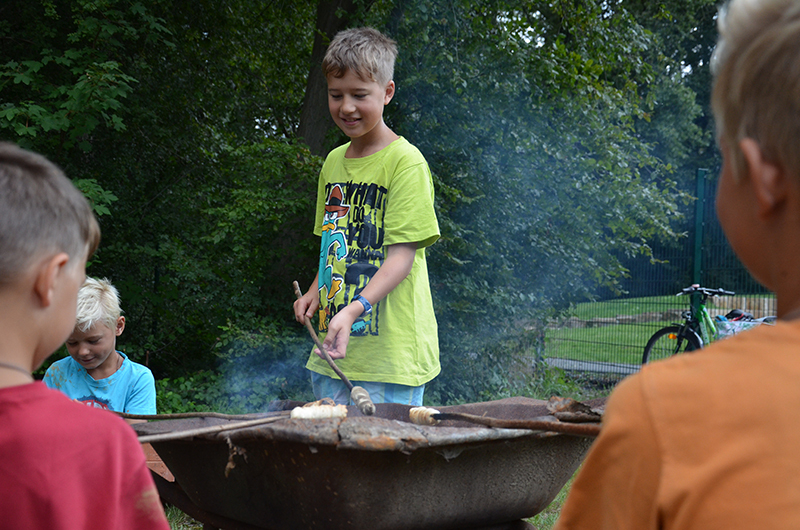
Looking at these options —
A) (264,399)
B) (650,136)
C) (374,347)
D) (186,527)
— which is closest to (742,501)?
(374,347)

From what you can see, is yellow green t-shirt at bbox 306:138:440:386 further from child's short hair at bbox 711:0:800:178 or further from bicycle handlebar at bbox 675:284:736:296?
bicycle handlebar at bbox 675:284:736:296

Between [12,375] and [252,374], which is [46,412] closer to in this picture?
[12,375]

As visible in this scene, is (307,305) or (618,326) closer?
(307,305)

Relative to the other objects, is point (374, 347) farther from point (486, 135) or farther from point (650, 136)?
point (650, 136)

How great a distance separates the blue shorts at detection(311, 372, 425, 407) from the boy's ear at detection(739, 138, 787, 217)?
5.69 ft

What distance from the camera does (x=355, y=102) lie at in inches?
91.7

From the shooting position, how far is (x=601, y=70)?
5.68m

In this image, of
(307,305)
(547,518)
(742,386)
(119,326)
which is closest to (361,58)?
(307,305)

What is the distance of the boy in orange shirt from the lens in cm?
→ 94

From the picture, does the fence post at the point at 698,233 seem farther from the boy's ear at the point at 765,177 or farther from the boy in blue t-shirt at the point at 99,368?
the boy's ear at the point at 765,177

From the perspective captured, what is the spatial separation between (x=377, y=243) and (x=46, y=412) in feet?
4.83

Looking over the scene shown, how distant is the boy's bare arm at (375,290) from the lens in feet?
6.86

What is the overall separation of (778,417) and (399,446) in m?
0.88

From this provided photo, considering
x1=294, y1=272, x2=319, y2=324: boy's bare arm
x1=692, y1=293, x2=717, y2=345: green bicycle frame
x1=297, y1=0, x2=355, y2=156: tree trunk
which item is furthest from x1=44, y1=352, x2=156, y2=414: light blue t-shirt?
x1=692, y1=293, x2=717, y2=345: green bicycle frame
